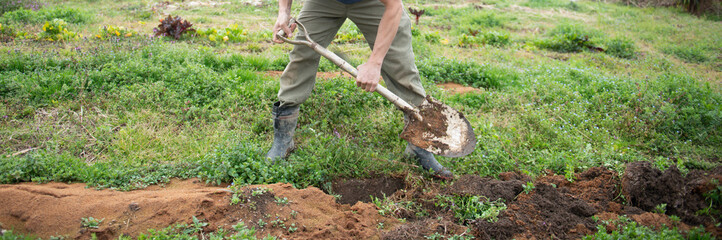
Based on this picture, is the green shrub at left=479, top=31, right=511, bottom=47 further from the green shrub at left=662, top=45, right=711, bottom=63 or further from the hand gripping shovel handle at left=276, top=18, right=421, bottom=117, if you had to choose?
the hand gripping shovel handle at left=276, top=18, right=421, bottom=117

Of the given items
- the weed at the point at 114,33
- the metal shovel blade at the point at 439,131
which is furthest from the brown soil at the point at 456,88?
the weed at the point at 114,33

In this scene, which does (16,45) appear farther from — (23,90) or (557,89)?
(557,89)

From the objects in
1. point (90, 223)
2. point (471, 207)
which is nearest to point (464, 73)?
point (471, 207)

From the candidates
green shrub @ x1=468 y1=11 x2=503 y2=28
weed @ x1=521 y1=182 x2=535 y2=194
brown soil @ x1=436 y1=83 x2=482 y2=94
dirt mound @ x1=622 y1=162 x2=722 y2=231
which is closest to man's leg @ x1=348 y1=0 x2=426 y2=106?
weed @ x1=521 y1=182 x2=535 y2=194

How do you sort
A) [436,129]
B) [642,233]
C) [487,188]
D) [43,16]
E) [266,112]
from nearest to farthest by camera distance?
1. [642,233]
2. [487,188]
3. [436,129]
4. [266,112]
5. [43,16]

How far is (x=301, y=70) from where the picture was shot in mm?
3416

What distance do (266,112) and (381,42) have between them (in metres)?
1.65

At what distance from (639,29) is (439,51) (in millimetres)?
5304

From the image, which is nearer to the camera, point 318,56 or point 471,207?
point 471,207

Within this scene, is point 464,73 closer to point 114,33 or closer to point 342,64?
point 342,64

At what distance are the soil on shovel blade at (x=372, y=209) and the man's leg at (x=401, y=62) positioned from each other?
0.39 meters

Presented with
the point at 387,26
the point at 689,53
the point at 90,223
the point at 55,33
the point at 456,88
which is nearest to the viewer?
the point at 90,223

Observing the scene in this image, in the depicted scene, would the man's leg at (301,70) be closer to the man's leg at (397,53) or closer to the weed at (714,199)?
the man's leg at (397,53)

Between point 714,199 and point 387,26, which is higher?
point 387,26
